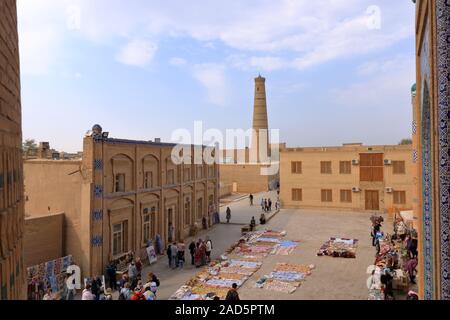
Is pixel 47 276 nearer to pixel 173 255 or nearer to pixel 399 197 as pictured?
pixel 173 255

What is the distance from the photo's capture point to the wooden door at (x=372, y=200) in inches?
1220

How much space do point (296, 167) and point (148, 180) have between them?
59.5ft

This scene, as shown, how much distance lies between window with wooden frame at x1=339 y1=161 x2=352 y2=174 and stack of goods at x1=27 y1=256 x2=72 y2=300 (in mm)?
23903

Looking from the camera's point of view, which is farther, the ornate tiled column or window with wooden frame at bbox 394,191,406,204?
window with wooden frame at bbox 394,191,406,204

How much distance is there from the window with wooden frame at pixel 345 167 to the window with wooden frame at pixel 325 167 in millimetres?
921

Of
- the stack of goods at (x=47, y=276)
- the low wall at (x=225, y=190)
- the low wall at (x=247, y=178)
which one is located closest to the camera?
the stack of goods at (x=47, y=276)

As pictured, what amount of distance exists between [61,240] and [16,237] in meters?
10.1

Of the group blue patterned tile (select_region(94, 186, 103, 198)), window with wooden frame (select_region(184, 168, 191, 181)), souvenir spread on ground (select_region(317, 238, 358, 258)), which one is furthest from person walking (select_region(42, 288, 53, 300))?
souvenir spread on ground (select_region(317, 238, 358, 258))

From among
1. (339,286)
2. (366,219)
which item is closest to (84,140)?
(339,286)

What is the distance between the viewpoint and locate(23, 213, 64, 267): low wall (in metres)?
13.2

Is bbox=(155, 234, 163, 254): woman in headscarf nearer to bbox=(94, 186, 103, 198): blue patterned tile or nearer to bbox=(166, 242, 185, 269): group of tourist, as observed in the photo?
bbox=(166, 242, 185, 269): group of tourist

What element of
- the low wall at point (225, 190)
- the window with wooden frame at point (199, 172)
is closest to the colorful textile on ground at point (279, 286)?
the window with wooden frame at point (199, 172)

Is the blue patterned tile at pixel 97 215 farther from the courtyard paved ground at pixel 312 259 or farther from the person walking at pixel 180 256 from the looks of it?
the person walking at pixel 180 256

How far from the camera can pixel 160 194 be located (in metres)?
19.5
